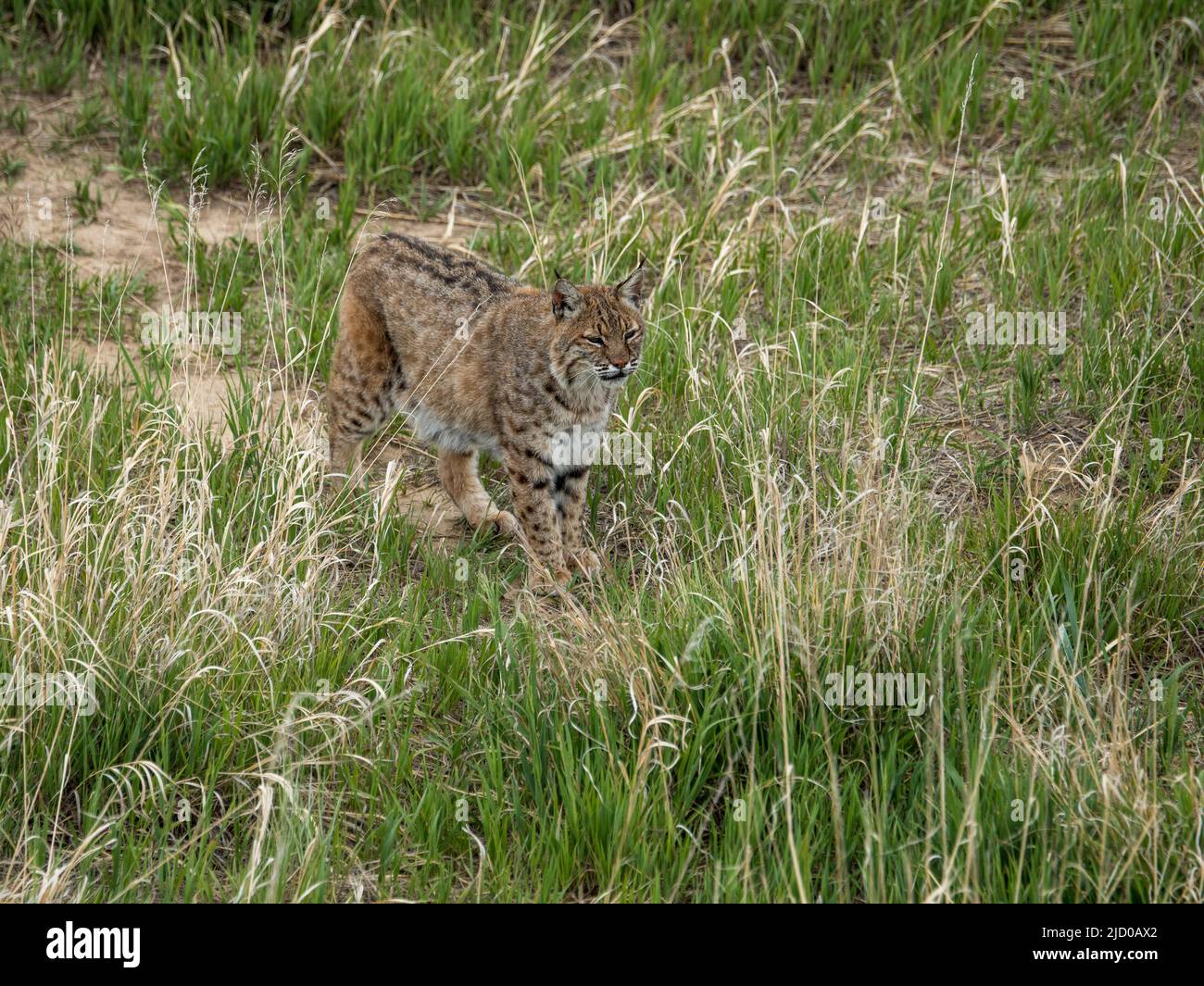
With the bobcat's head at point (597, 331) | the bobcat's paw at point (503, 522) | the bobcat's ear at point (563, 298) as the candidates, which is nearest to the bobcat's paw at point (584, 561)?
Result: the bobcat's paw at point (503, 522)

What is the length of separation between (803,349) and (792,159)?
247 cm

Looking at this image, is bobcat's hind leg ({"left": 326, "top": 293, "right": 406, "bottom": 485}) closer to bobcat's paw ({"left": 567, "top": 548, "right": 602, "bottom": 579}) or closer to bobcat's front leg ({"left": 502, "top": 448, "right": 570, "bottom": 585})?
bobcat's front leg ({"left": 502, "top": 448, "right": 570, "bottom": 585})

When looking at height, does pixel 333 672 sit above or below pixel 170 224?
below

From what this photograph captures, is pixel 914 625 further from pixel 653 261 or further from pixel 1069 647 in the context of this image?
pixel 653 261

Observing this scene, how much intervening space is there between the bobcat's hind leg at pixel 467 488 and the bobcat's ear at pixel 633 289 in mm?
1155

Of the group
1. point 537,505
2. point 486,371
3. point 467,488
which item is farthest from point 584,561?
point 486,371

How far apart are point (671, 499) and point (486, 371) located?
1.19 m

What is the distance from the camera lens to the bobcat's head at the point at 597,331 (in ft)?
20.6

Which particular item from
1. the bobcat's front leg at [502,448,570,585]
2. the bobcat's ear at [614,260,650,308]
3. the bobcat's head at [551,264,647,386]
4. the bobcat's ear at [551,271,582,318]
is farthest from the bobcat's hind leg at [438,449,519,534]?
the bobcat's ear at [614,260,650,308]

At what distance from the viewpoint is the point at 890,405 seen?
679cm

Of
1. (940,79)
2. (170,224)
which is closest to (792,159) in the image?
(940,79)

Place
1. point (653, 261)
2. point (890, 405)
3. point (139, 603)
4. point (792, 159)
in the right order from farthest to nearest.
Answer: point (792, 159) < point (653, 261) < point (890, 405) < point (139, 603)

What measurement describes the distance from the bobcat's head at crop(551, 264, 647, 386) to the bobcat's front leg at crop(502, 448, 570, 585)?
44 cm

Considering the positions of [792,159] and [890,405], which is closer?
[890,405]
